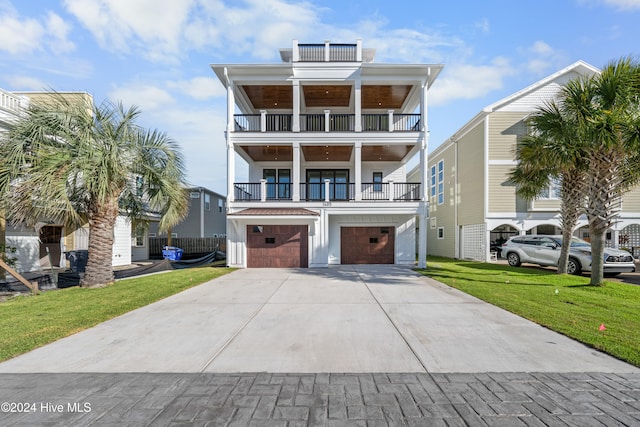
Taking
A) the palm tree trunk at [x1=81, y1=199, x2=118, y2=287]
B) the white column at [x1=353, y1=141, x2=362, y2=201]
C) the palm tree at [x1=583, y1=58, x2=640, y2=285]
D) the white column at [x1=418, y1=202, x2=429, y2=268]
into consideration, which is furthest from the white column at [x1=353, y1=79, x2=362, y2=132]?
the palm tree trunk at [x1=81, y1=199, x2=118, y2=287]

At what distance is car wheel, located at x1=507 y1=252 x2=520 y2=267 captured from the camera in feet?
47.9

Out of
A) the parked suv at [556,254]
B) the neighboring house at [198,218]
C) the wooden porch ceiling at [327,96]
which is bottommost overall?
the parked suv at [556,254]

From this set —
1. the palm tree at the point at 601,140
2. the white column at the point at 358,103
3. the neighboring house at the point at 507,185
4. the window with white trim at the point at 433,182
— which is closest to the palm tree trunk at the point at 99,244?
the white column at the point at 358,103

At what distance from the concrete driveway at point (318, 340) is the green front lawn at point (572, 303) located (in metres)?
0.39

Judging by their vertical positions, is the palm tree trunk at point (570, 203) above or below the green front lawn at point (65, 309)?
above

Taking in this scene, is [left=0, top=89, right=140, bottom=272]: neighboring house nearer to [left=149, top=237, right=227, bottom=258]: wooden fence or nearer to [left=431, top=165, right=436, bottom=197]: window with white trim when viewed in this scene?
[left=149, top=237, right=227, bottom=258]: wooden fence

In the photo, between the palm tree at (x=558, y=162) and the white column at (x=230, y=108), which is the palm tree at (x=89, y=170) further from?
the palm tree at (x=558, y=162)

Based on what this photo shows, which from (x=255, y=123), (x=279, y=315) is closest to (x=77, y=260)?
(x=255, y=123)

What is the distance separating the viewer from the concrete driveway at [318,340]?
3855mm

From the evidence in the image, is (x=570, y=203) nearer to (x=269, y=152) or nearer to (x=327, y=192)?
(x=327, y=192)

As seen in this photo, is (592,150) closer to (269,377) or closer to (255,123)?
(269,377)

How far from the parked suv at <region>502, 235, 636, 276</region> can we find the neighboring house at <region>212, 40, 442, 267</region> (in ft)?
16.0

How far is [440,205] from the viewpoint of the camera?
22781mm

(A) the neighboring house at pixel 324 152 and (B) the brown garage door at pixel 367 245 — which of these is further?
(B) the brown garage door at pixel 367 245
